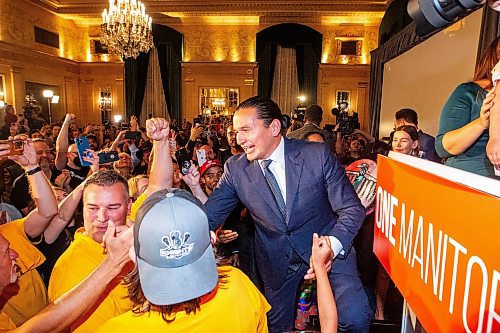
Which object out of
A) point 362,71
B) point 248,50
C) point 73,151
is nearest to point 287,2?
point 248,50

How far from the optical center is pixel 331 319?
149 cm

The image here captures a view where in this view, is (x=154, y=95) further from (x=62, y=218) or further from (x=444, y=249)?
(x=444, y=249)

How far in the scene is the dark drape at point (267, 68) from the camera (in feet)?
53.1

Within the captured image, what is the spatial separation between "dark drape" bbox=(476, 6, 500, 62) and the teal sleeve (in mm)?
3728

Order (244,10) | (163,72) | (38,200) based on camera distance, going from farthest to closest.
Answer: (163,72) < (244,10) < (38,200)

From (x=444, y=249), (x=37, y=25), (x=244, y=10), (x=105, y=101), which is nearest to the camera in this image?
(x=444, y=249)

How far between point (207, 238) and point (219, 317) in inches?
10.0

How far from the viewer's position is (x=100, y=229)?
6.34 feet

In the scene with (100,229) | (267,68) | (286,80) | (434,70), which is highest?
(267,68)

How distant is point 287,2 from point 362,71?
431 cm

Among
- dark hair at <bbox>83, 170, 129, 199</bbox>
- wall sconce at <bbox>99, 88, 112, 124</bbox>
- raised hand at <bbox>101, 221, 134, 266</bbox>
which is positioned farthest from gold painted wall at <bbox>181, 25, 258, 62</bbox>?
raised hand at <bbox>101, 221, 134, 266</bbox>

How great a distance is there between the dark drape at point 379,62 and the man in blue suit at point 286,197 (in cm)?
750

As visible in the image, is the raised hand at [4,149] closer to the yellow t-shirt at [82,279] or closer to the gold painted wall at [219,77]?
the yellow t-shirt at [82,279]

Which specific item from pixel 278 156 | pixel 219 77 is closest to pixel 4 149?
pixel 278 156
